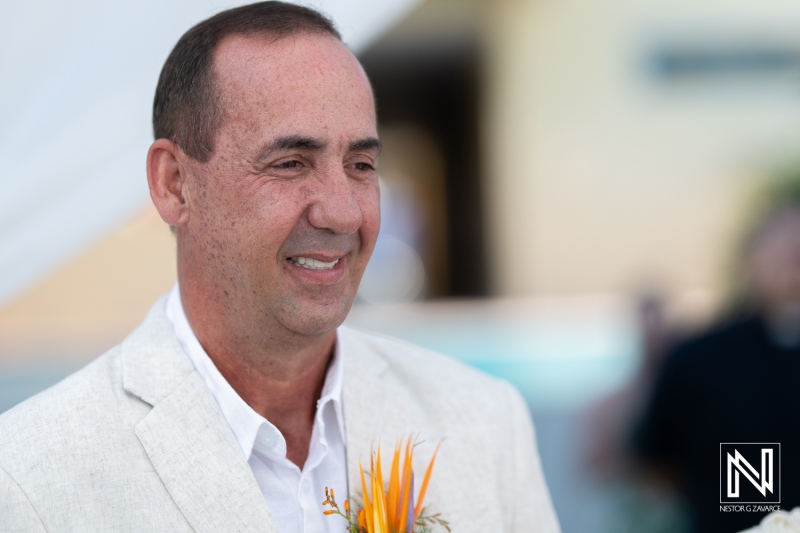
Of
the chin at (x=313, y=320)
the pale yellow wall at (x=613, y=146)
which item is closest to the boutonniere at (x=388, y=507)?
Result: the chin at (x=313, y=320)

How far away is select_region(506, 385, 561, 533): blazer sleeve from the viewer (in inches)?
84.2

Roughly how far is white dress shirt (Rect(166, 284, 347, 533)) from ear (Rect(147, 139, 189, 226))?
223mm

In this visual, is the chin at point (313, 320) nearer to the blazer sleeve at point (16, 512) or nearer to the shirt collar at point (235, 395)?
the shirt collar at point (235, 395)

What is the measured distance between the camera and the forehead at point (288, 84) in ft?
5.86

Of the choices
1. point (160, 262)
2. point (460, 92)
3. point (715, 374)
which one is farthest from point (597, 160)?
point (715, 374)

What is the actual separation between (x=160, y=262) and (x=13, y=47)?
6.98 metres

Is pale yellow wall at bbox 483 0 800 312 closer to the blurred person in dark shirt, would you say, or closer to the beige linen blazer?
the blurred person in dark shirt

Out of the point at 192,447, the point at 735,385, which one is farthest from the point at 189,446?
the point at 735,385

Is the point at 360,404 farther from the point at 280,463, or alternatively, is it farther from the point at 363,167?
the point at 363,167

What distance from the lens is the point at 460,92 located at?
9.43m

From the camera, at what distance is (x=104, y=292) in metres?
8.99

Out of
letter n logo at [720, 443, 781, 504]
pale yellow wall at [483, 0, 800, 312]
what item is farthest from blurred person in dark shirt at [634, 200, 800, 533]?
pale yellow wall at [483, 0, 800, 312]

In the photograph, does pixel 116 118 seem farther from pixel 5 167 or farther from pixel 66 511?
pixel 66 511

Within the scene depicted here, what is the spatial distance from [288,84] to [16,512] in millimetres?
919
